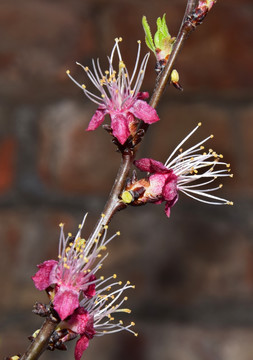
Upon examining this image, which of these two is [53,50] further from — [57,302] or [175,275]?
[57,302]

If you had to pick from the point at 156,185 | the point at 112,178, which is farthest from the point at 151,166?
the point at 112,178

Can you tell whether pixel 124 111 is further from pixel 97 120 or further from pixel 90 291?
pixel 90 291

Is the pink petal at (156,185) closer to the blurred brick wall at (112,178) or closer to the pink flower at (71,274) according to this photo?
the pink flower at (71,274)

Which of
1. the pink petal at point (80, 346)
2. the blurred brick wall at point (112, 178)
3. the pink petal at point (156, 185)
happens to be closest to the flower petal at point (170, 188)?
the pink petal at point (156, 185)

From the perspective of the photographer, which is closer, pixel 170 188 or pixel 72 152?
pixel 170 188

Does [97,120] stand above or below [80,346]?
above

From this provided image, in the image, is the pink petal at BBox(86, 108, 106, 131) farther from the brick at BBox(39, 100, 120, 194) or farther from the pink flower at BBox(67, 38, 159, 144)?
the brick at BBox(39, 100, 120, 194)

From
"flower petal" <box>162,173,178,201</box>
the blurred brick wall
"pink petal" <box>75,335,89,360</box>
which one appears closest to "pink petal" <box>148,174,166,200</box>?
"flower petal" <box>162,173,178,201</box>

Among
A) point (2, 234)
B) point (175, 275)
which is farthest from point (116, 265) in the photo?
point (2, 234)
